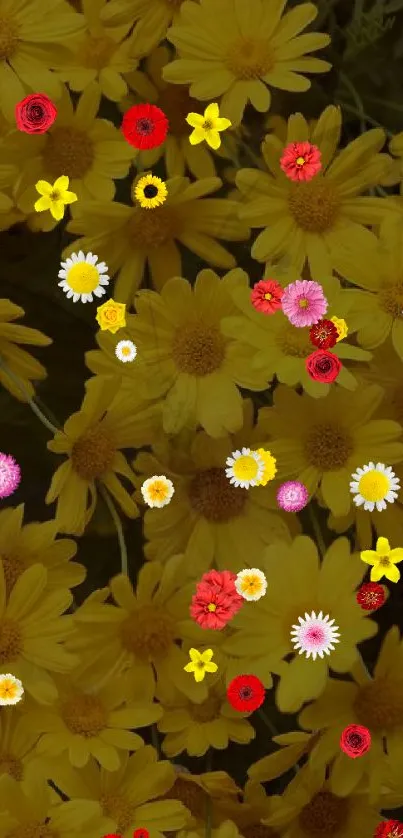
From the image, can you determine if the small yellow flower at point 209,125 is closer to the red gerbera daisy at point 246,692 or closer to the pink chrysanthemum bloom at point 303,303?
the pink chrysanthemum bloom at point 303,303

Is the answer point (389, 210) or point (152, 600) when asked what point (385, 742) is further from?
point (389, 210)

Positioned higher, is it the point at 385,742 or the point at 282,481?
the point at 282,481

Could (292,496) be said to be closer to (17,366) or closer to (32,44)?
(17,366)

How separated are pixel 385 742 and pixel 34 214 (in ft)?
1.17

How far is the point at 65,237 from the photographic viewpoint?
829mm

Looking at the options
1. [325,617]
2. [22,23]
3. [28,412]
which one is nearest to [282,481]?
[325,617]

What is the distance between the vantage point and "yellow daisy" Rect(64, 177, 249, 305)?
74 cm

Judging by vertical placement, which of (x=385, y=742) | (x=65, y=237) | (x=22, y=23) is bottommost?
(x=385, y=742)

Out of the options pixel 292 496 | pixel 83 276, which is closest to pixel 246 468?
pixel 292 496

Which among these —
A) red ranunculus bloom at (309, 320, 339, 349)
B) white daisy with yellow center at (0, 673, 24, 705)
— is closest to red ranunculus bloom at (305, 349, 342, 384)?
red ranunculus bloom at (309, 320, 339, 349)

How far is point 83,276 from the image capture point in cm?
72

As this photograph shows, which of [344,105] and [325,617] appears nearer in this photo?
[325,617]

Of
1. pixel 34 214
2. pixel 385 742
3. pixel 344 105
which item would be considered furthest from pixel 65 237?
pixel 385 742

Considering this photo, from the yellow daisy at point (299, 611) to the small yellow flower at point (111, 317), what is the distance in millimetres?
144
